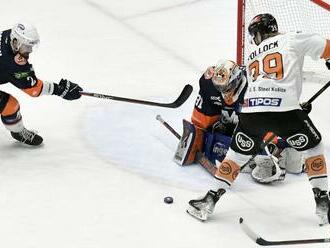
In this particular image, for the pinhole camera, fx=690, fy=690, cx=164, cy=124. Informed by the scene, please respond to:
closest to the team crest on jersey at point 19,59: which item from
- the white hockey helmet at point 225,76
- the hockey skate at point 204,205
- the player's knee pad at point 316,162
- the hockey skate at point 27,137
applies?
the hockey skate at point 27,137

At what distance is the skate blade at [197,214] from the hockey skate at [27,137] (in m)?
1.11

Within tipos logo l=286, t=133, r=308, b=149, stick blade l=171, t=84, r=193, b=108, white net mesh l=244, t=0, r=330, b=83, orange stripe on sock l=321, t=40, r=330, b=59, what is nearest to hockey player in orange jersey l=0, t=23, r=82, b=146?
stick blade l=171, t=84, r=193, b=108

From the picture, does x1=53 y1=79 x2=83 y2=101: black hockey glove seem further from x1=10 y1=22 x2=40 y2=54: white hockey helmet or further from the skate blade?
the skate blade

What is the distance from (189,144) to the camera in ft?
11.5

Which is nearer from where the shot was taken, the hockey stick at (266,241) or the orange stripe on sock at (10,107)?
the hockey stick at (266,241)

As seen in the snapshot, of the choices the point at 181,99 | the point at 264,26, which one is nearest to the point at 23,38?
the point at 181,99

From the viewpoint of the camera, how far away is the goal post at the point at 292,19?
178 inches

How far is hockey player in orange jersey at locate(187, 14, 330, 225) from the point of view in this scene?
2.92 m

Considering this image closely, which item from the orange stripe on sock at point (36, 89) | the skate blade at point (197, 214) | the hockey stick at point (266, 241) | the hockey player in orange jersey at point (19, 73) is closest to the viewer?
the hockey stick at point (266, 241)

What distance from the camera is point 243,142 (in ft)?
9.87

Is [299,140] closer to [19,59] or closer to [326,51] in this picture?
[326,51]

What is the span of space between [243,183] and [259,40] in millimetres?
742

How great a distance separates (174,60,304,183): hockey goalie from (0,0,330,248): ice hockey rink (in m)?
0.07

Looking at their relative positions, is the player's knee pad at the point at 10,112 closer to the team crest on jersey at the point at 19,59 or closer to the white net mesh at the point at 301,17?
the team crest on jersey at the point at 19,59
